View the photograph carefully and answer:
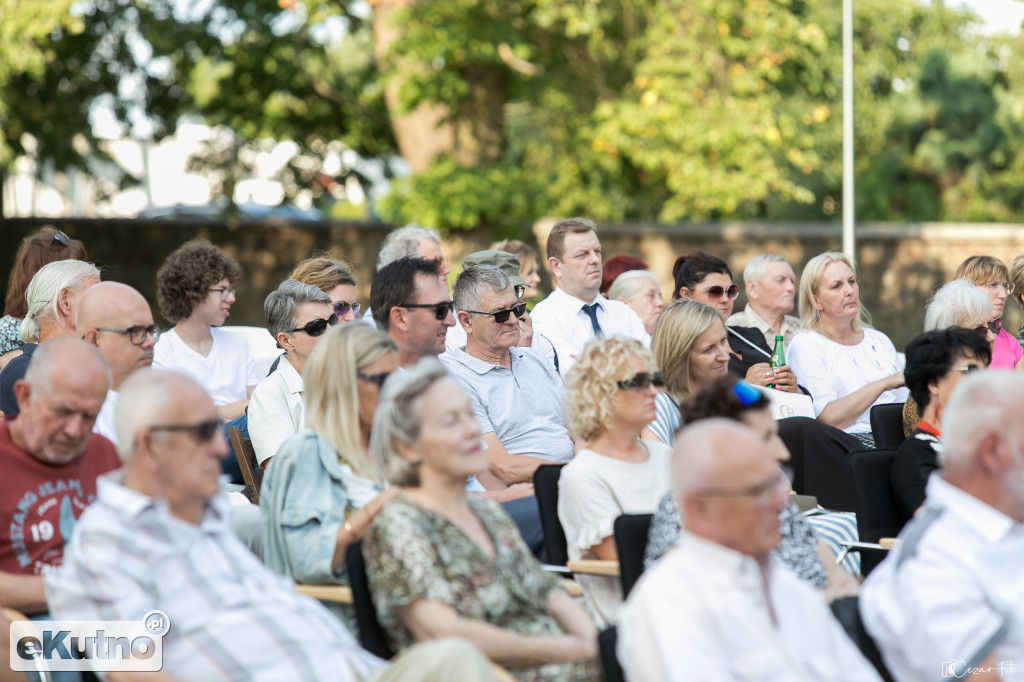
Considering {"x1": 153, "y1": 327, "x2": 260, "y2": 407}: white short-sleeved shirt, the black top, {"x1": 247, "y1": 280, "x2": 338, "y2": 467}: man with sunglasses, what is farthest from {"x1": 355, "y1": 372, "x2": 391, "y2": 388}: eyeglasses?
{"x1": 153, "y1": 327, "x2": 260, "y2": 407}: white short-sleeved shirt

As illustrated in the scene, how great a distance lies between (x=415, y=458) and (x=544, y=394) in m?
2.34

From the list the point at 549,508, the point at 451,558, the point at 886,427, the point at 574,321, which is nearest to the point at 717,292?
the point at 574,321

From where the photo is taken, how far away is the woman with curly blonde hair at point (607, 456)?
391 centimetres

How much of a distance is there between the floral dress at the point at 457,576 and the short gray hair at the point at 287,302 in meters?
2.26

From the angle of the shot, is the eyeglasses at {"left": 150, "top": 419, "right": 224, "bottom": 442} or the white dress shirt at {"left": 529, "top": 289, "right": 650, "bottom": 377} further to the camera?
the white dress shirt at {"left": 529, "top": 289, "right": 650, "bottom": 377}

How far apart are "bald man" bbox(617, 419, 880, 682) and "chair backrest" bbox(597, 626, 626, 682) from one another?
166mm

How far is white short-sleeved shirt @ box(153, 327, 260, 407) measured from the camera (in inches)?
246

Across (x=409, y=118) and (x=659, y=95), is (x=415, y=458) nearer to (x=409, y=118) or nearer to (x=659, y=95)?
(x=659, y=95)

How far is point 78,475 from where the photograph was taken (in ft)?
11.7

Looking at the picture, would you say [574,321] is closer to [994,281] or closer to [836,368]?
[836,368]

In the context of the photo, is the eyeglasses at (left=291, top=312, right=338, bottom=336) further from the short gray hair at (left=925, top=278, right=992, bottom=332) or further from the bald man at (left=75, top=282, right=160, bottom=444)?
the short gray hair at (left=925, top=278, right=992, bottom=332)

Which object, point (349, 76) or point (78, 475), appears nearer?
point (78, 475)

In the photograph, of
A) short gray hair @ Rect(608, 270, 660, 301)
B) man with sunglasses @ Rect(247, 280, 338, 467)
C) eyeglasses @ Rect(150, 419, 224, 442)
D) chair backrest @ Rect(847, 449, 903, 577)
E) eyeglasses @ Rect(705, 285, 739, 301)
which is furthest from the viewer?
short gray hair @ Rect(608, 270, 660, 301)

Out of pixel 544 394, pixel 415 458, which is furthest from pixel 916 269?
pixel 415 458
